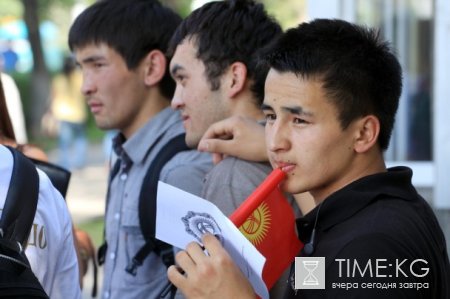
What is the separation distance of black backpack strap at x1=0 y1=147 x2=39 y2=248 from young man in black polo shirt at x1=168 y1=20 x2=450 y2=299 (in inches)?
17.1

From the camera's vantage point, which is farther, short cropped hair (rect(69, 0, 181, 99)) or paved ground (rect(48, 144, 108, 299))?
paved ground (rect(48, 144, 108, 299))

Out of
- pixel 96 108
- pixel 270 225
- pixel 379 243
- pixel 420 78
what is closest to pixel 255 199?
pixel 270 225

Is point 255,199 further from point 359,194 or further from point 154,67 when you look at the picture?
point 154,67

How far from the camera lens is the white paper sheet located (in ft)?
7.65

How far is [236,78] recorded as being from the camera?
138 inches

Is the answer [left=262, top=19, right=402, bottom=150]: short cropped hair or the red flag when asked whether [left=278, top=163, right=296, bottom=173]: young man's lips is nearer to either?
the red flag

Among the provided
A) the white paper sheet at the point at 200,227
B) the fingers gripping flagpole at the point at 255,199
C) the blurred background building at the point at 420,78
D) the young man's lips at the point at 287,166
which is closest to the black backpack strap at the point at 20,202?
A: the white paper sheet at the point at 200,227

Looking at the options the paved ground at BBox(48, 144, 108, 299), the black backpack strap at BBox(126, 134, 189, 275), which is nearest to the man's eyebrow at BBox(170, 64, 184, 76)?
the black backpack strap at BBox(126, 134, 189, 275)

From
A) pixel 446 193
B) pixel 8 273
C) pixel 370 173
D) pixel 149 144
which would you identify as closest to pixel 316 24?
pixel 370 173

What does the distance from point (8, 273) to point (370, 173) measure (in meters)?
0.96

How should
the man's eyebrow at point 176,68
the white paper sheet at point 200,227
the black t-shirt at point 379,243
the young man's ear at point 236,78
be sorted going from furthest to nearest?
the man's eyebrow at point 176,68 → the young man's ear at point 236,78 → the white paper sheet at point 200,227 → the black t-shirt at point 379,243

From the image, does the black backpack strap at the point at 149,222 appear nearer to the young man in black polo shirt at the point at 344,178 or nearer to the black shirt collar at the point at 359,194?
the young man in black polo shirt at the point at 344,178

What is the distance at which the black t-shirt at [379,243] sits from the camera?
221 cm

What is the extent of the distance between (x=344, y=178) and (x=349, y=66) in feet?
0.98
